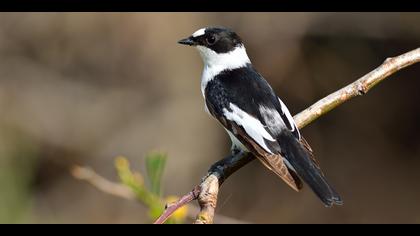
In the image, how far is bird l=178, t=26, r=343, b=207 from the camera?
11.1ft

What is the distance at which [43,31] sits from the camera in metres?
6.47

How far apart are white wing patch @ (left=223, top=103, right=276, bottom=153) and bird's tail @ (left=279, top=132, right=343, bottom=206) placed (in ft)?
0.28

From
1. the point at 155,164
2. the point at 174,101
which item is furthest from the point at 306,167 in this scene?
the point at 174,101

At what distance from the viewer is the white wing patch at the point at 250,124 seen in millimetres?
3526

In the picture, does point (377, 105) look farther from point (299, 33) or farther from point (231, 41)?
point (231, 41)

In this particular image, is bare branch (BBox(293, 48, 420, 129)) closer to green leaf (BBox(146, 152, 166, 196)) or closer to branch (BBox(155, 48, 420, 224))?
branch (BBox(155, 48, 420, 224))

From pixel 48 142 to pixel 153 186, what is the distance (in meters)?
4.28

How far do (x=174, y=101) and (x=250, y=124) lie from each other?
3369 mm

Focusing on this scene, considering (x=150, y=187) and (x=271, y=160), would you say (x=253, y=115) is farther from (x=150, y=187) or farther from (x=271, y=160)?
(x=150, y=187)

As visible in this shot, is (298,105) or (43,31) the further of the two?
(298,105)

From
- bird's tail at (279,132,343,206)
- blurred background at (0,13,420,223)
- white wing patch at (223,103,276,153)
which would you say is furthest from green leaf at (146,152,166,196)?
blurred background at (0,13,420,223)

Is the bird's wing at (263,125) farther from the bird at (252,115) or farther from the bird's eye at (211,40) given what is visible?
the bird's eye at (211,40)
